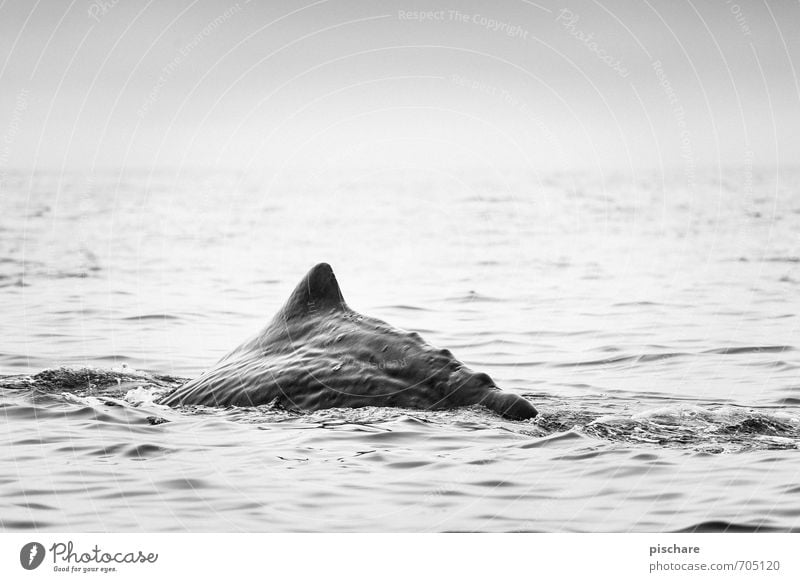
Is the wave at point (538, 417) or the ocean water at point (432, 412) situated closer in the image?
the ocean water at point (432, 412)

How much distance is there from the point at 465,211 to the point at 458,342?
41.6 metres

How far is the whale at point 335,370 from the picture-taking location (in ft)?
36.9

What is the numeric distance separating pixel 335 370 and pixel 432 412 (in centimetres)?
118

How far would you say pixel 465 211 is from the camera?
59.9 meters

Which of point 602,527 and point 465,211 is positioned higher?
point 465,211

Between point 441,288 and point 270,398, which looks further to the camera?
point 441,288

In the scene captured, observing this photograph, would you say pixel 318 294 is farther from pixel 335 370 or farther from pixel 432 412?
pixel 432 412

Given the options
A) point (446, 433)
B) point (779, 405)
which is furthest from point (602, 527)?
point (779, 405)
